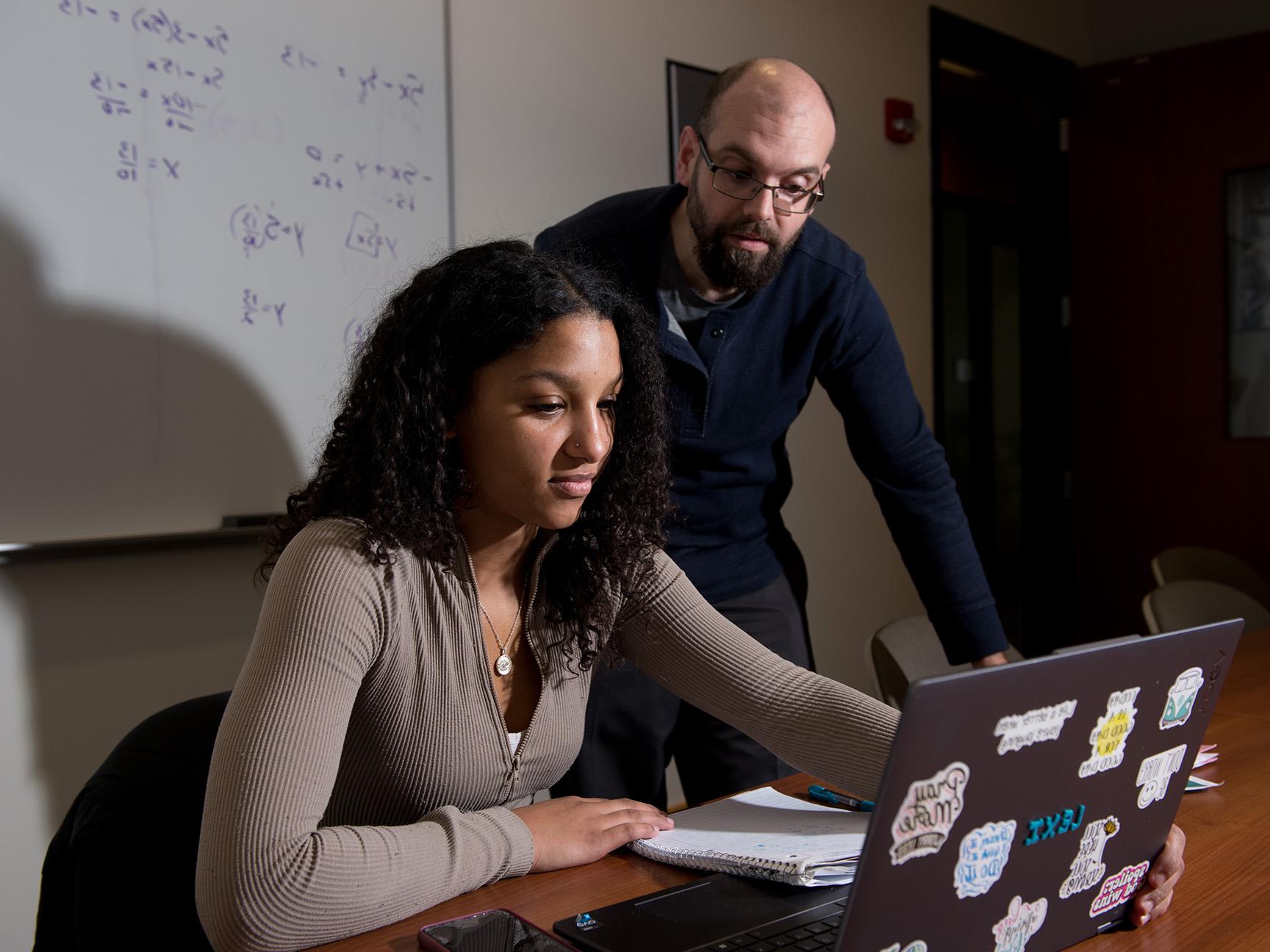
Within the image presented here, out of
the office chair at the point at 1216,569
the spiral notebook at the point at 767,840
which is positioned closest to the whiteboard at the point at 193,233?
the spiral notebook at the point at 767,840

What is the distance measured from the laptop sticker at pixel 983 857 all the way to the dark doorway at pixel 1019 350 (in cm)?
346

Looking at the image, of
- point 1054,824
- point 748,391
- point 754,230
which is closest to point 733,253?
point 754,230

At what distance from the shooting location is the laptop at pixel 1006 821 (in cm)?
70

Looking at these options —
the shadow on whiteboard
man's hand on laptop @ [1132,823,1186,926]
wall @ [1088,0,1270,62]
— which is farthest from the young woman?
wall @ [1088,0,1270,62]

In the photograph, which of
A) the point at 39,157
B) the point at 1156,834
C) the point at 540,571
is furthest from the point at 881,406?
the point at 39,157

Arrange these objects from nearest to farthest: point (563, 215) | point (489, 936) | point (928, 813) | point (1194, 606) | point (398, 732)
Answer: point (928, 813)
point (489, 936)
point (398, 732)
point (1194, 606)
point (563, 215)

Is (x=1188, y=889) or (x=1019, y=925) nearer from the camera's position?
(x=1019, y=925)

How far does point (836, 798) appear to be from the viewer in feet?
4.17

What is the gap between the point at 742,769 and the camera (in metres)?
1.86

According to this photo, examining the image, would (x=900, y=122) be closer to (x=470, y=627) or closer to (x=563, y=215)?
(x=563, y=215)

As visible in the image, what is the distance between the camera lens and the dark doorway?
4352 mm

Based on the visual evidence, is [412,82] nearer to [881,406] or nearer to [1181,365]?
[881,406]

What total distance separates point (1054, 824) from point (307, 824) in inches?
23.3

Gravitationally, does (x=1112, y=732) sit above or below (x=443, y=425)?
below
